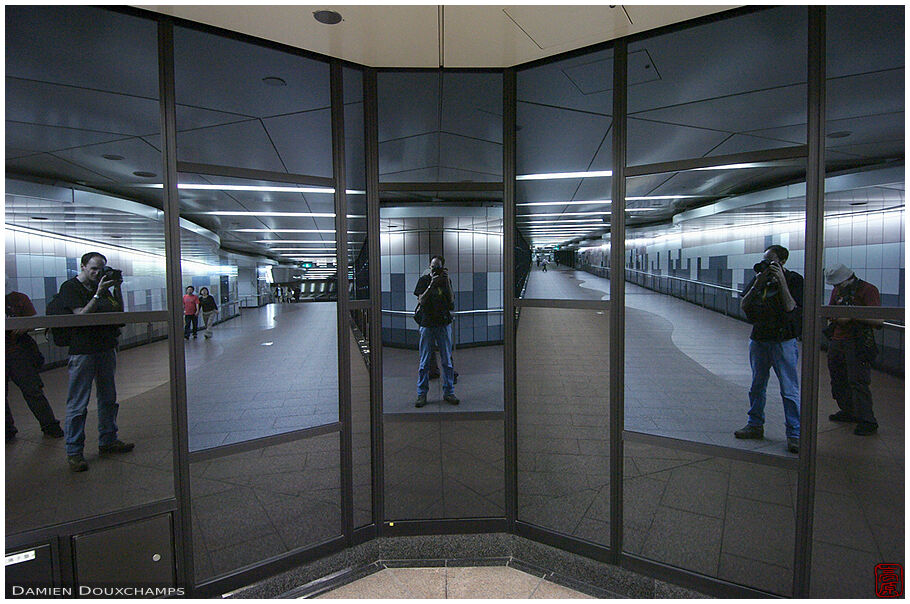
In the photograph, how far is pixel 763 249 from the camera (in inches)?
88.4

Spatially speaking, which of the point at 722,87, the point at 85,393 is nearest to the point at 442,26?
the point at 722,87

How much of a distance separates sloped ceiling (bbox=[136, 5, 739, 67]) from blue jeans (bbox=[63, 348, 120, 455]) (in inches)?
70.2

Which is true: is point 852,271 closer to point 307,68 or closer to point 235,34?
point 307,68

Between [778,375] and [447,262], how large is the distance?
1.97 meters

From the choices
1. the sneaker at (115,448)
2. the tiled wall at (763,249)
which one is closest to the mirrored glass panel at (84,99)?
the sneaker at (115,448)

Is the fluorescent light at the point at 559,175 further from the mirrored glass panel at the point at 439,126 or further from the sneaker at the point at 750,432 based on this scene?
the sneaker at the point at 750,432

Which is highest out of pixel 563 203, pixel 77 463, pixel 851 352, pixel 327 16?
pixel 327 16

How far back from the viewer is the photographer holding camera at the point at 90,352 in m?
2.13

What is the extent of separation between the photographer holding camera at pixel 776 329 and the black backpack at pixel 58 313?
11.5 feet

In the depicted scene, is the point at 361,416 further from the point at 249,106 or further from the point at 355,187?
the point at 249,106

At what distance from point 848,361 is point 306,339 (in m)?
3.16

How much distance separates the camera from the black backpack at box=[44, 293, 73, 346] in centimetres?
205

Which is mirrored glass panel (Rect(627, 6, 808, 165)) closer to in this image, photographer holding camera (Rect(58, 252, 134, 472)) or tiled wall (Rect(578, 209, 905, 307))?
tiled wall (Rect(578, 209, 905, 307))

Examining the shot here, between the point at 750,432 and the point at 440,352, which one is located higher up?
the point at 440,352
